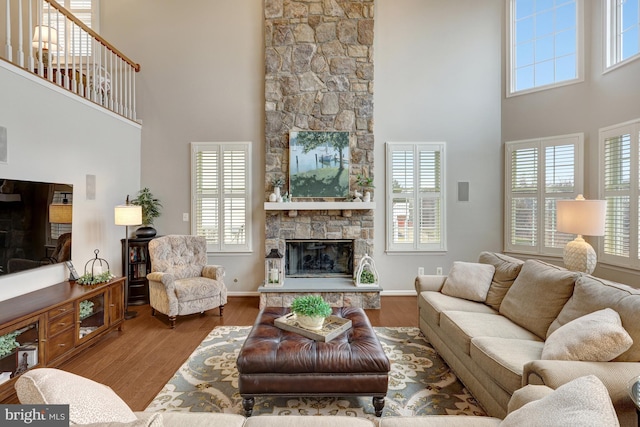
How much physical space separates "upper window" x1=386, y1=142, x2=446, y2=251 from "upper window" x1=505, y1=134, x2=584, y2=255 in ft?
3.55

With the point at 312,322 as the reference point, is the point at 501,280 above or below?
above

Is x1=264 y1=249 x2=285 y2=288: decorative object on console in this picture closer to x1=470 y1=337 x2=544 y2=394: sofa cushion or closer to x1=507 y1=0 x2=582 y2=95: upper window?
x1=470 y1=337 x2=544 y2=394: sofa cushion

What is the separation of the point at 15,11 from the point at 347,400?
6994mm

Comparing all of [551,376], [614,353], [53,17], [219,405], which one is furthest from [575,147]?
[53,17]

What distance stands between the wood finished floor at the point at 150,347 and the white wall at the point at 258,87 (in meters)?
0.89

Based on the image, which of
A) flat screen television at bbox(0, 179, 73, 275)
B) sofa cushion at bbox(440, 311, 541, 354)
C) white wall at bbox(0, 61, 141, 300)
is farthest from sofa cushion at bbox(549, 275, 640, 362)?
white wall at bbox(0, 61, 141, 300)

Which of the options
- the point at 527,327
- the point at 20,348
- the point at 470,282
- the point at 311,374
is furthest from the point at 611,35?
the point at 20,348

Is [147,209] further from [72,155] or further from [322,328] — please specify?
[322,328]

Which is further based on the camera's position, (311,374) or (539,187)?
(539,187)

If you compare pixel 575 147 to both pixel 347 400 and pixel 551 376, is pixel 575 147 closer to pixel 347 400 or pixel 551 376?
pixel 551 376

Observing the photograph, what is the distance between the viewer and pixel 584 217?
3.00 metres

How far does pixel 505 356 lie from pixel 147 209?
4900mm

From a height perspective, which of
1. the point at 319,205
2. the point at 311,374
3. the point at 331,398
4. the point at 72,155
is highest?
the point at 72,155

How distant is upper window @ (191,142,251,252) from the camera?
16.7 ft
